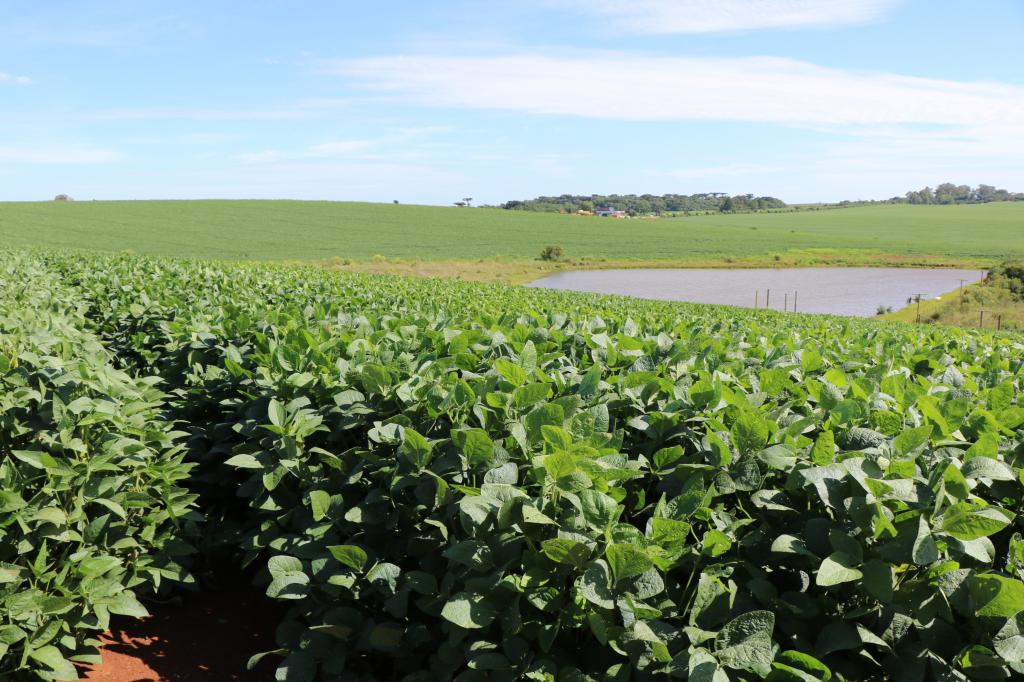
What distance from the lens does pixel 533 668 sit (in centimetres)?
215

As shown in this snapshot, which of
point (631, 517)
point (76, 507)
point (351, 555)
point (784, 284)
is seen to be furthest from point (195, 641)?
point (784, 284)

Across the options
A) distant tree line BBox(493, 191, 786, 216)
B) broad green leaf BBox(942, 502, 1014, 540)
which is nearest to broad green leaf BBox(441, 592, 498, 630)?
broad green leaf BBox(942, 502, 1014, 540)

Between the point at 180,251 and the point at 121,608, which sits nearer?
the point at 121,608

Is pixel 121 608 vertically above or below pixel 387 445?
below

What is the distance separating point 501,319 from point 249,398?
1.84 metres

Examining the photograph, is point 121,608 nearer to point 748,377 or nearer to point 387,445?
point 387,445

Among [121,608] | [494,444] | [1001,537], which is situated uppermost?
[494,444]

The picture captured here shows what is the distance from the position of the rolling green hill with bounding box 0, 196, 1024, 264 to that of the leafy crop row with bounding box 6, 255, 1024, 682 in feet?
193

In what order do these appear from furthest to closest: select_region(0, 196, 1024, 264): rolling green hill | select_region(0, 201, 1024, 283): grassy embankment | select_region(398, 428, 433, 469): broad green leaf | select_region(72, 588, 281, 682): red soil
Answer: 1. select_region(0, 196, 1024, 264): rolling green hill
2. select_region(0, 201, 1024, 283): grassy embankment
3. select_region(72, 588, 281, 682): red soil
4. select_region(398, 428, 433, 469): broad green leaf

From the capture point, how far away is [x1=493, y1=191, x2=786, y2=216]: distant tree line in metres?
149

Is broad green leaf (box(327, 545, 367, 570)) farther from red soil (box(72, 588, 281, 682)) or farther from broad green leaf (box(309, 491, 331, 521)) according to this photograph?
red soil (box(72, 588, 281, 682))

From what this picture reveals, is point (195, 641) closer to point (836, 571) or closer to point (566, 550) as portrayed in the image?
point (566, 550)

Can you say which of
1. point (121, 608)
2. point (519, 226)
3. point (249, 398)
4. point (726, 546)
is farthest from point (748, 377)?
point (519, 226)

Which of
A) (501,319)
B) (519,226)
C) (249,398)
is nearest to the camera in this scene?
(249,398)
